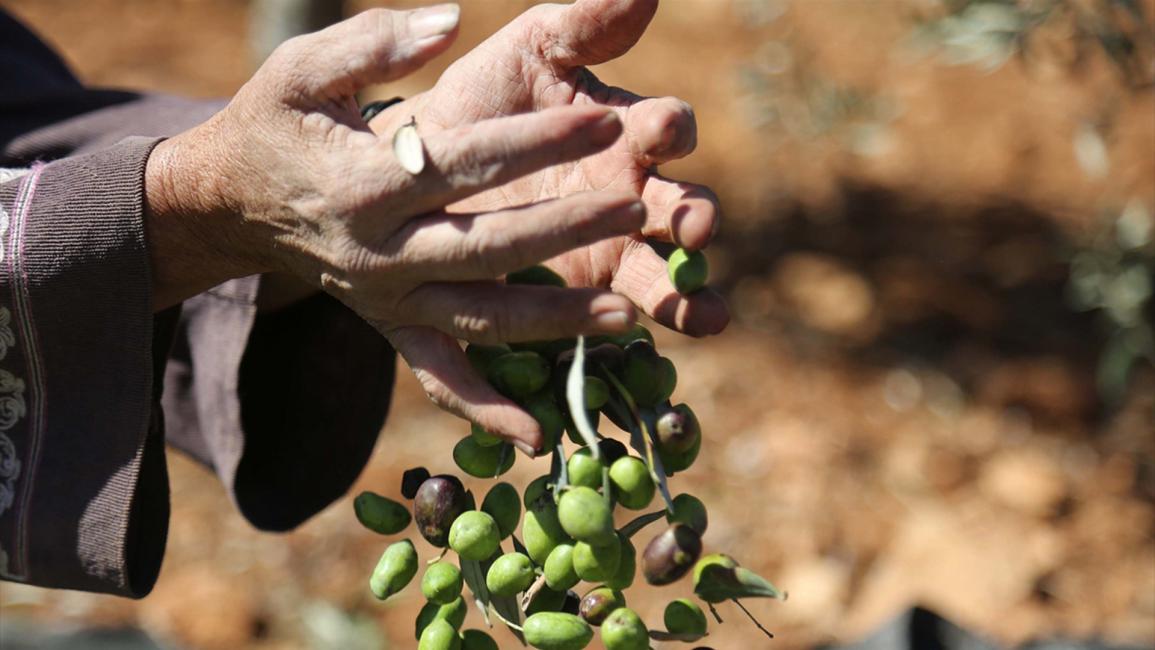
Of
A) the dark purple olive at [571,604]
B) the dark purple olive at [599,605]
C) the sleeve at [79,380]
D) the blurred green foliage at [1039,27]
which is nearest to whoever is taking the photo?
the dark purple olive at [599,605]

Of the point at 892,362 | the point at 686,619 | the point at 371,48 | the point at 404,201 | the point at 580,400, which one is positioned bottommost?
the point at 892,362

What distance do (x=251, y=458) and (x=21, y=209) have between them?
592 mm

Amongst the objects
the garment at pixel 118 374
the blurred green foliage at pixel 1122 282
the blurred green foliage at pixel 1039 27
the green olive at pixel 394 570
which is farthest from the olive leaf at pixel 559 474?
the blurred green foliage at pixel 1122 282

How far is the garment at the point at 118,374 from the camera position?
1.53 metres

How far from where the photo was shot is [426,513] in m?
1.37

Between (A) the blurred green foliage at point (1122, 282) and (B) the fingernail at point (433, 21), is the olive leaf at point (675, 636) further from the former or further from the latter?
(A) the blurred green foliage at point (1122, 282)

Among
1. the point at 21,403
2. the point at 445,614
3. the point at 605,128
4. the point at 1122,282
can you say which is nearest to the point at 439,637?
the point at 445,614

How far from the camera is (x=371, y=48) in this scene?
4.11 ft

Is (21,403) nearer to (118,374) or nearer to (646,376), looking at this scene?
(118,374)

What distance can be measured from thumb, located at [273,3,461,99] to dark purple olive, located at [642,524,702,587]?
60 centimetres

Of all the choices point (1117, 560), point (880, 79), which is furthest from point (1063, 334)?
point (880, 79)

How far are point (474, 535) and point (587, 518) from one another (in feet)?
0.58

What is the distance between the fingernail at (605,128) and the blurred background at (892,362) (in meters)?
1.50

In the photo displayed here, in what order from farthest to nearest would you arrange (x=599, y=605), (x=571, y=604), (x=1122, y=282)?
1. (x=1122, y=282)
2. (x=571, y=604)
3. (x=599, y=605)
